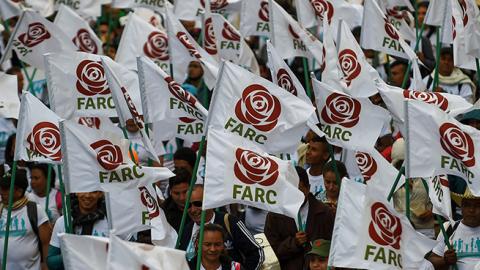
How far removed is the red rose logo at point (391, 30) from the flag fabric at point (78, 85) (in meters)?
3.07

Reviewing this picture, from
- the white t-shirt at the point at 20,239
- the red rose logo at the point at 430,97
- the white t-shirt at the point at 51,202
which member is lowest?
the white t-shirt at the point at 51,202

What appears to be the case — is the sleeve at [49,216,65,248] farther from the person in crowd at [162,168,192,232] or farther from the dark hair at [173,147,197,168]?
the dark hair at [173,147,197,168]

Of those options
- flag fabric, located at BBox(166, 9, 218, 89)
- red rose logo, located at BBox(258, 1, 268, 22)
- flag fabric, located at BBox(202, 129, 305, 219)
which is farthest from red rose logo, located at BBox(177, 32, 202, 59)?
flag fabric, located at BBox(202, 129, 305, 219)

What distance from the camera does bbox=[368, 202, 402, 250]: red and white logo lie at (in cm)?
1177

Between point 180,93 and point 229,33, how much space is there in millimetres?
3351

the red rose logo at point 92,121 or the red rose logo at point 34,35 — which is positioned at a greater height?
the red rose logo at point 34,35

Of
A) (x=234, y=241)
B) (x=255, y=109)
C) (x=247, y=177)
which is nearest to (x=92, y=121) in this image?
(x=255, y=109)

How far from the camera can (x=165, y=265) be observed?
10.7 metres

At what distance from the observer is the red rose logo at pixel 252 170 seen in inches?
491

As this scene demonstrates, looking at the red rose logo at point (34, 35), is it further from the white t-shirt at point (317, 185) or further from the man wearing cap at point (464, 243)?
the man wearing cap at point (464, 243)

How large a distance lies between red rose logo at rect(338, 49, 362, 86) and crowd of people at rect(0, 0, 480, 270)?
26.9 inches

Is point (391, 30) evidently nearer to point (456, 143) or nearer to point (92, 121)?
point (92, 121)

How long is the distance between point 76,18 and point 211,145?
252 inches

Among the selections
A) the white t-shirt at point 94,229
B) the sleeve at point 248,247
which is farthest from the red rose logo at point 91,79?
the sleeve at point 248,247
